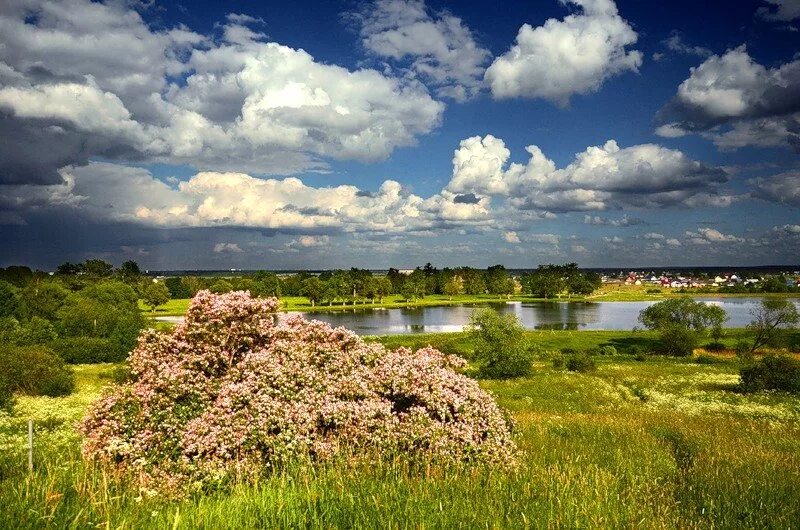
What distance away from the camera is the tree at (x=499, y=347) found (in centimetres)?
5641

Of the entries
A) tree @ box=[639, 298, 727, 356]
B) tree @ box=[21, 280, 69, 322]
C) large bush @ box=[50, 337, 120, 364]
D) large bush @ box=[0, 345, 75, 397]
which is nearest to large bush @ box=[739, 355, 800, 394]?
tree @ box=[639, 298, 727, 356]

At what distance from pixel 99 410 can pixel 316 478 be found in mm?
5182

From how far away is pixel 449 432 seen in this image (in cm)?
1003

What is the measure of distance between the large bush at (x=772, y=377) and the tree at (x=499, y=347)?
2052cm

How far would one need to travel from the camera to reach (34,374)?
→ 42.2 meters

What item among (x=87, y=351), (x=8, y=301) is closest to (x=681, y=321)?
(x=87, y=351)

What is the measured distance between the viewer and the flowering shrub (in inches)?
357

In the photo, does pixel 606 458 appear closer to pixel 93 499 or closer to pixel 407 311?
pixel 93 499

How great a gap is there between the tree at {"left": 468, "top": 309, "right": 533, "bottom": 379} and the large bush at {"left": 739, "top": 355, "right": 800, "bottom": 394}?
20.5 metres

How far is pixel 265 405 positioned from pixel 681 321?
89.0 m

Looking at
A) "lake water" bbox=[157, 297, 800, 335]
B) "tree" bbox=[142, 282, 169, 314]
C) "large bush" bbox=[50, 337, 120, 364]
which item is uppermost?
"tree" bbox=[142, 282, 169, 314]

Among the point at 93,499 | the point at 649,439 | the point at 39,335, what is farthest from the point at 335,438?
the point at 39,335

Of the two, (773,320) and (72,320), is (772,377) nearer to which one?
(773,320)

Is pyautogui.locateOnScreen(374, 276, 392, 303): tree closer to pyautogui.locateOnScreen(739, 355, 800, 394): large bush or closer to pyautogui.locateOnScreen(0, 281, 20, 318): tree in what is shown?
pyautogui.locateOnScreen(0, 281, 20, 318): tree
